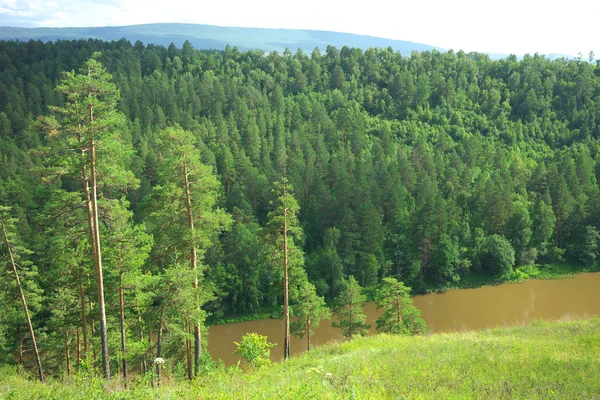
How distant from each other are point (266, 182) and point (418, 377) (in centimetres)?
4605

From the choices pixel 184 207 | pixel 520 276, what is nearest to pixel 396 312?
pixel 184 207

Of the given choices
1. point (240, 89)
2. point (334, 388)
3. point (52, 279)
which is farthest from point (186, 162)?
point (240, 89)

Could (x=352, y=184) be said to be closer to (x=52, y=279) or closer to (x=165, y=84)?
(x=52, y=279)

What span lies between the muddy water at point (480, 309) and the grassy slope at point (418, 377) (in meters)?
19.8

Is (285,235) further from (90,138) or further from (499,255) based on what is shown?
(499,255)

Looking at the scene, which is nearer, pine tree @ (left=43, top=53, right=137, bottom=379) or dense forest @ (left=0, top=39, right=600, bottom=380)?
pine tree @ (left=43, top=53, right=137, bottom=379)

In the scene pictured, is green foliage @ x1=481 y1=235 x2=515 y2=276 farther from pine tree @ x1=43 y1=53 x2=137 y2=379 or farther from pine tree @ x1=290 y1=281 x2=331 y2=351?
pine tree @ x1=43 y1=53 x2=137 y2=379

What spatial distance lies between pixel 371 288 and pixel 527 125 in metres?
55.9

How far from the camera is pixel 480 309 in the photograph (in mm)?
41531

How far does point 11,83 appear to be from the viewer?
95812 millimetres

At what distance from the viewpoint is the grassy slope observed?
33.2 feet

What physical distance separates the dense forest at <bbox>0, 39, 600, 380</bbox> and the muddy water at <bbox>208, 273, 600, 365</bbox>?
2.44 meters

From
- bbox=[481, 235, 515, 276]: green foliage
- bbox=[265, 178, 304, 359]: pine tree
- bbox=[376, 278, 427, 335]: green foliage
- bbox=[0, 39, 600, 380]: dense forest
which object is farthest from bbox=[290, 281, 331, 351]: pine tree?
bbox=[481, 235, 515, 276]: green foliage

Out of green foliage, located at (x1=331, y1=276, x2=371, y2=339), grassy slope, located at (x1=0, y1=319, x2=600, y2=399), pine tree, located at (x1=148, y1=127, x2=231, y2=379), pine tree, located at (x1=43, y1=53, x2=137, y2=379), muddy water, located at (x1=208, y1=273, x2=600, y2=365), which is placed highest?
pine tree, located at (x1=43, y1=53, x2=137, y2=379)
